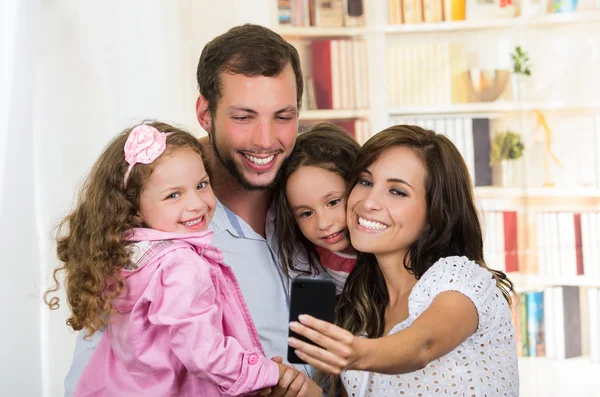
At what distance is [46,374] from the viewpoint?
334cm

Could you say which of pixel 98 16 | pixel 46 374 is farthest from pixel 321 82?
pixel 46 374

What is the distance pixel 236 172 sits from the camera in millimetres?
2162

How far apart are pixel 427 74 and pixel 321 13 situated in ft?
2.16

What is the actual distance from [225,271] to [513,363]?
2.29ft

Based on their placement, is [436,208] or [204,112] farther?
[204,112]

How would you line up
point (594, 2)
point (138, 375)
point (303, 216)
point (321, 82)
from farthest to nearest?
point (321, 82) < point (594, 2) < point (303, 216) < point (138, 375)

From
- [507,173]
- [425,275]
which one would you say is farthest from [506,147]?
[425,275]

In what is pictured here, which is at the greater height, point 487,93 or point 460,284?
point 487,93

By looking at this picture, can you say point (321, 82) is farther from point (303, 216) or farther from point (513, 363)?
point (513, 363)

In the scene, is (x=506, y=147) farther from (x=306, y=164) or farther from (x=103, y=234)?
(x=103, y=234)

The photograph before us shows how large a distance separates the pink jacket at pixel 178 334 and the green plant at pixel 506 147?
254 centimetres

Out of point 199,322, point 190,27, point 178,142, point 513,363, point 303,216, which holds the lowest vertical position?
point 513,363

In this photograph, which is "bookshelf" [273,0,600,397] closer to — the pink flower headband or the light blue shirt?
the light blue shirt

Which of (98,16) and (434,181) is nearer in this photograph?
(434,181)
